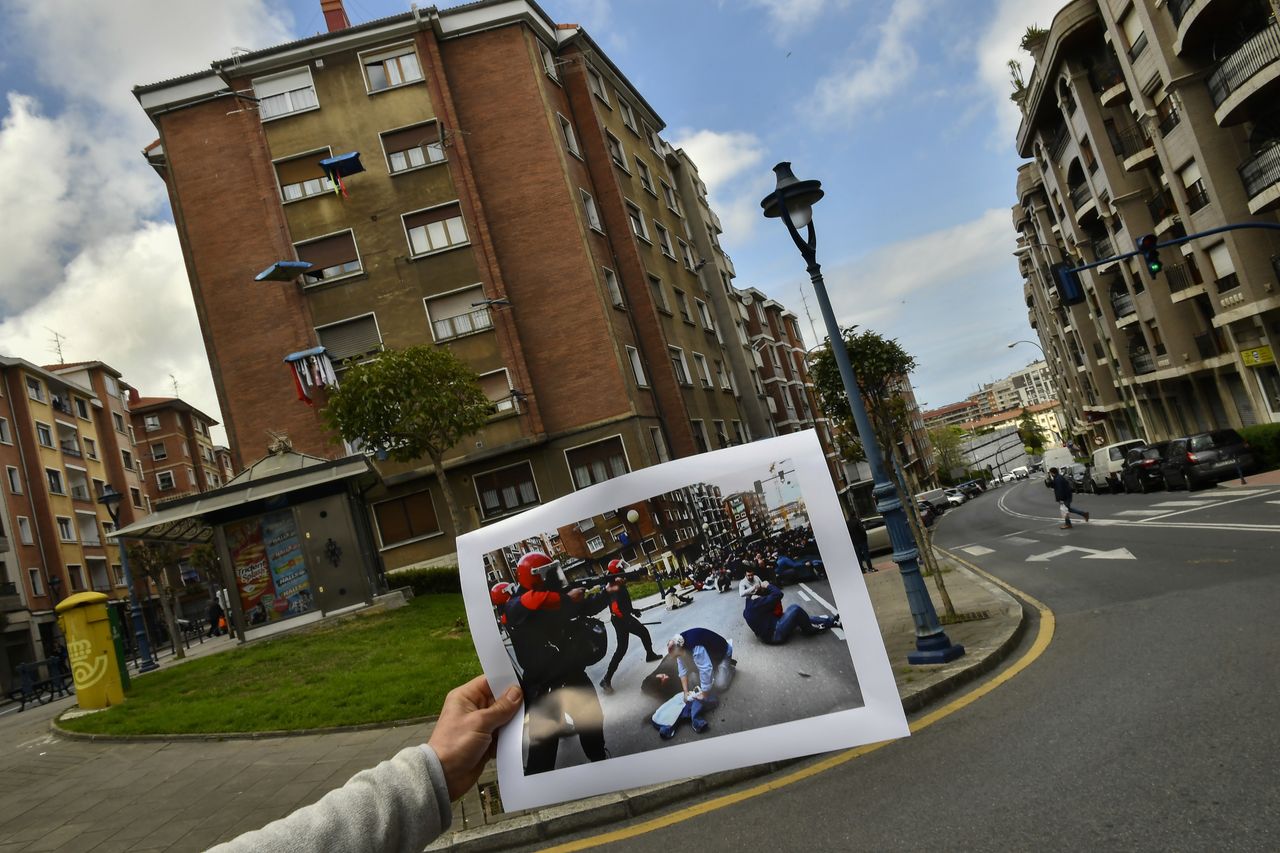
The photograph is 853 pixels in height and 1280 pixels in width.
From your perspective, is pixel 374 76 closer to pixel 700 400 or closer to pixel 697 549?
pixel 700 400

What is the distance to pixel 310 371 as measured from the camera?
26.2 metres

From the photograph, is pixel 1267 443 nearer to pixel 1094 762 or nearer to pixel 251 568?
→ pixel 1094 762

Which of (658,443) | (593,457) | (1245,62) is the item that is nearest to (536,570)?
(593,457)

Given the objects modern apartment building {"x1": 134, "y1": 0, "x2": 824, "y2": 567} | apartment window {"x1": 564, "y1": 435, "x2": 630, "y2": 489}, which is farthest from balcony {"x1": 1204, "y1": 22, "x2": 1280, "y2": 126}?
apartment window {"x1": 564, "y1": 435, "x2": 630, "y2": 489}

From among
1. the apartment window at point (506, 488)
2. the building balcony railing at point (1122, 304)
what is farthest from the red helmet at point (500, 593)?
the building balcony railing at point (1122, 304)

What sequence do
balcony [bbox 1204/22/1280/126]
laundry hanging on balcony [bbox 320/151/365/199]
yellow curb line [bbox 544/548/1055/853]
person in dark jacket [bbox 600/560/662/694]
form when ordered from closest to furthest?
person in dark jacket [bbox 600/560/662/694]
yellow curb line [bbox 544/548/1055/853]
balcony [bbox 1204/22/1280/126]
laundry hanging on balcony [bbox 320/151/365/199]

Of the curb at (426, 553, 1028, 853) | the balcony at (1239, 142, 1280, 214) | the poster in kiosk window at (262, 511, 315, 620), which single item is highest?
the balcony at (1239, 142, 1280, 214)

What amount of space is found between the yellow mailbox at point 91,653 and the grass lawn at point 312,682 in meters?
0.51

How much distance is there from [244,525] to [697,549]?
20097 mm

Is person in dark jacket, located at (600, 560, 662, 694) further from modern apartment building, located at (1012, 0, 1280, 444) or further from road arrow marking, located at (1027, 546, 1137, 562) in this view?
modern apartment building, located at (1012, 0, 1280, 444)

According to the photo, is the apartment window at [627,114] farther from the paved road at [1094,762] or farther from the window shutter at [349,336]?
the paved road at [1094,762]

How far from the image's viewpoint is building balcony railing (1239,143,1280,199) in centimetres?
2616

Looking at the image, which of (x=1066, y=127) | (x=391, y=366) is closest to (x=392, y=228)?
(x=391, y=366)

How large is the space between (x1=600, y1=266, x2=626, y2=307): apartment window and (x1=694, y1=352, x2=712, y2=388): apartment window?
594 cm
